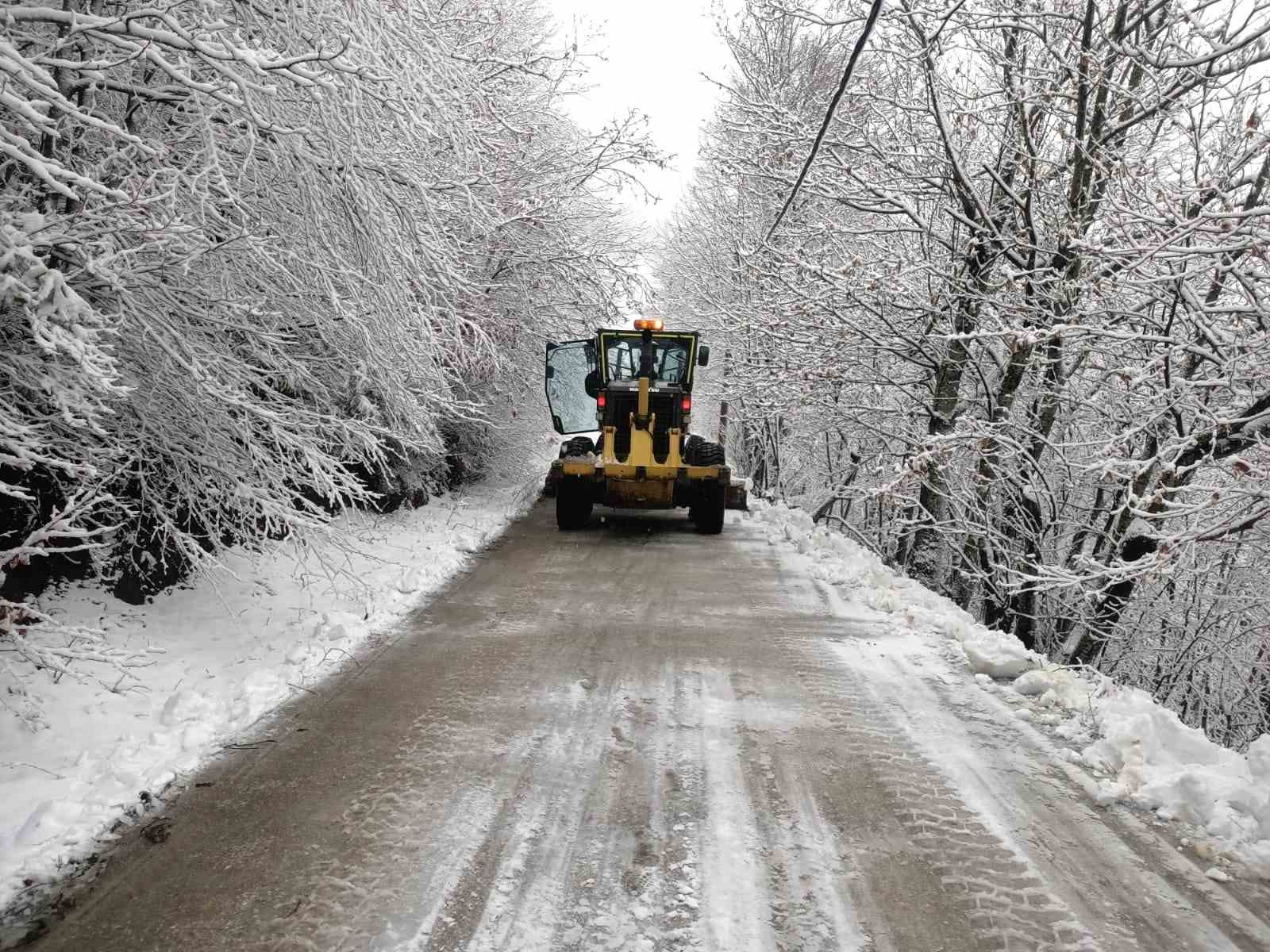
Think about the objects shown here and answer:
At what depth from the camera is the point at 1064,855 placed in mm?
3299

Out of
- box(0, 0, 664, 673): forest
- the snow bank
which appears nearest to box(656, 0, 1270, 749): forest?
the snow bank

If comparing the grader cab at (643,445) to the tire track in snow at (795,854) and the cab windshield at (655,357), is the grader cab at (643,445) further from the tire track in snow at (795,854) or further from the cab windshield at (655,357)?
the tire track in snow at (795,854)

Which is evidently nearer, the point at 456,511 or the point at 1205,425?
the point at 1205,425

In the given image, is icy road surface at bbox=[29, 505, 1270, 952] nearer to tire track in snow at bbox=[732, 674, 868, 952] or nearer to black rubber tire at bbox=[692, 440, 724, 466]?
tire track in snow at bbox=[732, 674, 868, 952]

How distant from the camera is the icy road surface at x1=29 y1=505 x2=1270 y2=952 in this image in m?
2.79

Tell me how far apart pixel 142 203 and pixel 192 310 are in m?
1.27

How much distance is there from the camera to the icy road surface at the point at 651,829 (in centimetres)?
279

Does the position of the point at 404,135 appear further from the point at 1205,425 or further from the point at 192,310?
the point at 1205,425

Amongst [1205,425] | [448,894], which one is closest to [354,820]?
[448,894]

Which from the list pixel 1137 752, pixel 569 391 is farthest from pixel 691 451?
pixel 1137 752

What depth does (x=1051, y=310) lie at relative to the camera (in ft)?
23.7

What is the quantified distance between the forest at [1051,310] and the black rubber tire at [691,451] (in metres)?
1.10

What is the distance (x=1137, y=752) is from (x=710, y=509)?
7.60 meters

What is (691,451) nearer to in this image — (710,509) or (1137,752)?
(710,509)
